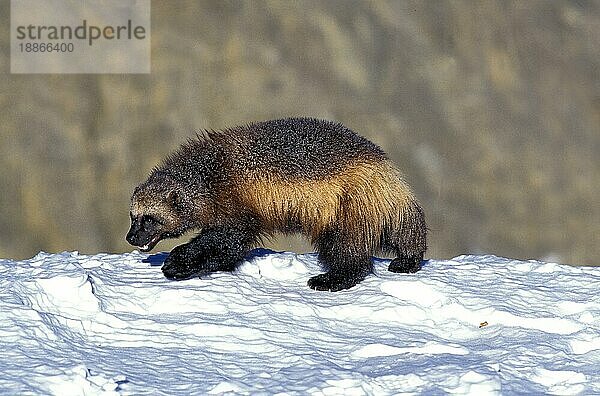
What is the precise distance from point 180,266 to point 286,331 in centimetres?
106

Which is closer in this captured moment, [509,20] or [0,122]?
[0,122]

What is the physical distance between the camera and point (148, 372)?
12.8 feet

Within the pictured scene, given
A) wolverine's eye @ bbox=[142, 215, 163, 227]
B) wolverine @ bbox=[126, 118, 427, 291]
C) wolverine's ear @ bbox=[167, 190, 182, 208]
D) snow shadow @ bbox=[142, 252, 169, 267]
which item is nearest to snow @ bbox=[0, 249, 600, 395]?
snow shadow @ bbox=[142, 252, 169, 267]

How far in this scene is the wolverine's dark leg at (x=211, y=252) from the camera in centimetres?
545

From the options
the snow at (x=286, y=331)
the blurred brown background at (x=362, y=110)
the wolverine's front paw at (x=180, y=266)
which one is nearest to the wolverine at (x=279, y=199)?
the wolverine's front paw at (x=180, y=266)

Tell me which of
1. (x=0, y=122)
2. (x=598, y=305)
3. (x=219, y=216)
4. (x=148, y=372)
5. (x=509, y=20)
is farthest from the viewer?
(x=509, y=20)

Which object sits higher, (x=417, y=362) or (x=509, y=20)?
(x=509, y=20)

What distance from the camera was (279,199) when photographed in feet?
18.2

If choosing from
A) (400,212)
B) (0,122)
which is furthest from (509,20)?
(400,212)

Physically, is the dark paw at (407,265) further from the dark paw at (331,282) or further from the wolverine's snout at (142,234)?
the wolverine's snout at (142,234)

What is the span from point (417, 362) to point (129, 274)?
6.96 ft

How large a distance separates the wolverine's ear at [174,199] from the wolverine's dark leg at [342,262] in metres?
0.85

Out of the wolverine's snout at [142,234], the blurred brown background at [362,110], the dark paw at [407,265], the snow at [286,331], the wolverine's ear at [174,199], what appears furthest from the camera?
the blurred brown background at [362,110]

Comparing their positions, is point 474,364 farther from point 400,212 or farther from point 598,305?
point 400,212
